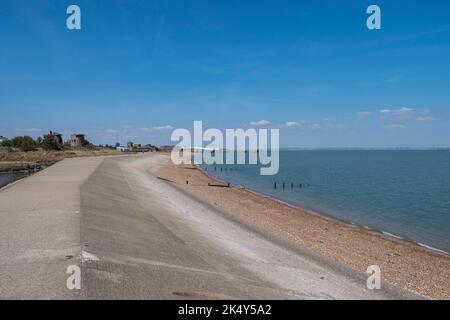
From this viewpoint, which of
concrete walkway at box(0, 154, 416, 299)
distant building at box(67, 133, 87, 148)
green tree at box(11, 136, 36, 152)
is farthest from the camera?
distant building at box(67, 133, 87, 148)

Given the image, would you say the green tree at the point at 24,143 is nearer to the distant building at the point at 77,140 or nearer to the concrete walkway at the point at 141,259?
the distant building at the point at 77,140

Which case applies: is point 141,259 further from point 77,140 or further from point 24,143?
point 77,140

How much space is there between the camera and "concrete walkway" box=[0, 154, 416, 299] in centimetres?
726

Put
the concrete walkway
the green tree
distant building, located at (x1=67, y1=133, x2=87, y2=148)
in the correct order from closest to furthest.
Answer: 1. the concrete walkway
2. the green tree
3. distant building, located at (x1=67, y1=133, x2=87, y2=148)

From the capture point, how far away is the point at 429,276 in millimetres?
15258

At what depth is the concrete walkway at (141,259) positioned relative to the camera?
7.26m

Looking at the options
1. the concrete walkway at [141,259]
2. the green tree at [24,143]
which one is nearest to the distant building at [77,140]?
the green tree at [24,143]

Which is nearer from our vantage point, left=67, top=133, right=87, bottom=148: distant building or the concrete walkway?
the concrete walkway

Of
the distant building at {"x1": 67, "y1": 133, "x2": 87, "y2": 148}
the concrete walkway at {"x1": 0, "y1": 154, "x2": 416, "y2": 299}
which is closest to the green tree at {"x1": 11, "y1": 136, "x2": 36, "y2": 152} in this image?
the distant building at {"x1": 67, "y1": 133, "x2": 87, "y2": 148}

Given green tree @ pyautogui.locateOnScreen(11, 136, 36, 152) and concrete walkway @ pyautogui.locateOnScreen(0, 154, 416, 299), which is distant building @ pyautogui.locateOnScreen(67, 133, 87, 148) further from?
concrete walkway @ pyautogui.locateOnScreen(0, 154, 416, 299)

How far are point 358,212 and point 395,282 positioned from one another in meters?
20.8

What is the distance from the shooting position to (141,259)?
9.29 meters
